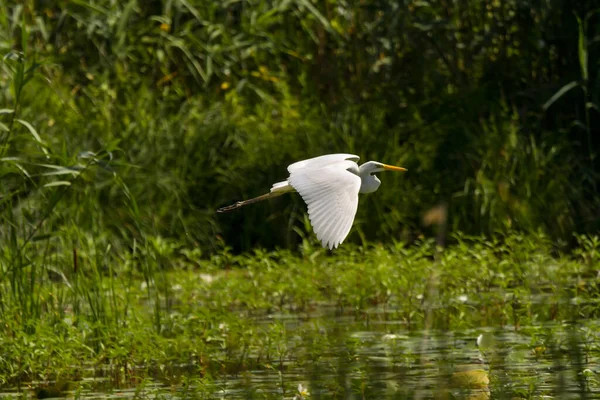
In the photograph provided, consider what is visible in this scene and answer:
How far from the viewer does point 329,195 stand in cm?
511

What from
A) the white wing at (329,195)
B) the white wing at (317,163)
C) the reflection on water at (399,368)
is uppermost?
the white wing at (317,163)

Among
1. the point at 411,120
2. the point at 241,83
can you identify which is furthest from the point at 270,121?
the point at 411,120

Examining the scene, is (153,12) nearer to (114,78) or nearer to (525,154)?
(114,78)

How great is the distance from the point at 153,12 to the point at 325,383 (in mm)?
6760

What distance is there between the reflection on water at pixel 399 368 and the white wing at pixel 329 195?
60cm

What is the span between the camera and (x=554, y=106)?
10086mm

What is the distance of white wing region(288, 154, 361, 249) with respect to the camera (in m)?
4.74

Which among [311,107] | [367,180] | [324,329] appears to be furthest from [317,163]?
[311,107]

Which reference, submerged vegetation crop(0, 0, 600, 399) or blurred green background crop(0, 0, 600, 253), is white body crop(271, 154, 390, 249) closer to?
submerged vegetation crop(0, 0, 600, 399)

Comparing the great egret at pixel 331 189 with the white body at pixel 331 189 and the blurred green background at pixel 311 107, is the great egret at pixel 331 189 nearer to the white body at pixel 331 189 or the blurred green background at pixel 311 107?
the white body at pixel 331 189

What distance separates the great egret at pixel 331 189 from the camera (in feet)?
15.6

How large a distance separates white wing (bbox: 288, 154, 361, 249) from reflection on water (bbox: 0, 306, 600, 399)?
0.60m

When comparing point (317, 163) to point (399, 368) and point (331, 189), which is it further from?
point (399, 368)

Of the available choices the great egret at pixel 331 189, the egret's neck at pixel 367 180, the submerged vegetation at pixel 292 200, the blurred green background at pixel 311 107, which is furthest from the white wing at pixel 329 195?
the blurred green background at pixel 311 107
